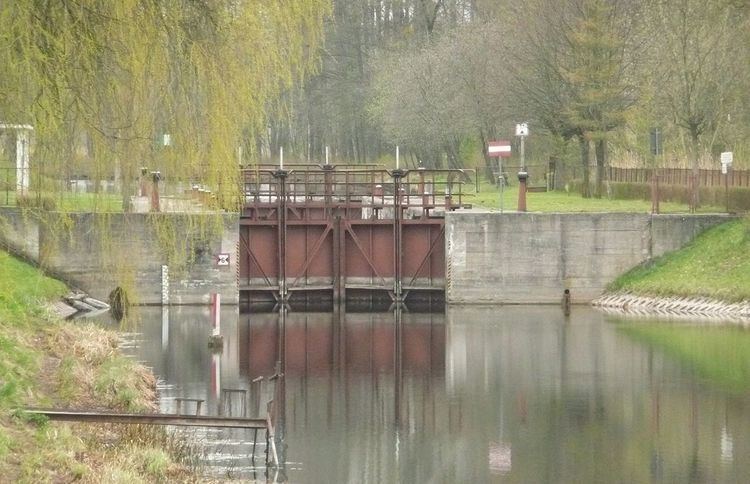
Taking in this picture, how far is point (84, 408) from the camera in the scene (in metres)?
15.5

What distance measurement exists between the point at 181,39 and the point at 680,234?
23.7 meters

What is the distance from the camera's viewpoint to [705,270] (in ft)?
104

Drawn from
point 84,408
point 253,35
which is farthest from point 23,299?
point 253,35

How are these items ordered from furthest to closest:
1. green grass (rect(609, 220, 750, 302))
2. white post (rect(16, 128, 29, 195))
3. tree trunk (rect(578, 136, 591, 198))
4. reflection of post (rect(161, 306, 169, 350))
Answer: tree trunk (rect(578, 136, 591, 198)), green grass (rect(609, 220, 750, 302)), reflection of post (rect(161, 306, 169, 350)), white post (rect(16, 128, 29, 195))

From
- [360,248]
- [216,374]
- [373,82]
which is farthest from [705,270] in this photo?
[373,82]

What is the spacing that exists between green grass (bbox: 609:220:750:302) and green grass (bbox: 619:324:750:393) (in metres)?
2.21

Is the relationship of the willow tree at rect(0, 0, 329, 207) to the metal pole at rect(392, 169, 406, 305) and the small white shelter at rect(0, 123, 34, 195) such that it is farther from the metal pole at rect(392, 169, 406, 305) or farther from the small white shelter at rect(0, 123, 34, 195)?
the metal pole at rect(392, 169, 406, 305)

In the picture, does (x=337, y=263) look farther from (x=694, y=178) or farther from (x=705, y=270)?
(x=694, y=178)

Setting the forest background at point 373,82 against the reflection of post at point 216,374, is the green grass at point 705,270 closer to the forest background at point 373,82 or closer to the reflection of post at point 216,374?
the forest background at point 373,82

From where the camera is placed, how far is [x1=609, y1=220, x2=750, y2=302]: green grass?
101 feet

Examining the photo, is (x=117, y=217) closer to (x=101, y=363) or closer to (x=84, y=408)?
(x=84, y=408)

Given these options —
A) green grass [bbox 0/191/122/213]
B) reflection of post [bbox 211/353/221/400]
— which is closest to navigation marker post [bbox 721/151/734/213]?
reflection of post [bbox 211/353/221/400]

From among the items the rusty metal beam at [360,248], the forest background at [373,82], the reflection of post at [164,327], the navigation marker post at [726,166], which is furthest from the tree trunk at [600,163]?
the reflection of post at [164,327]

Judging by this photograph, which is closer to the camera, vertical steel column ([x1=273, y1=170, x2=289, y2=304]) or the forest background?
the forest background
